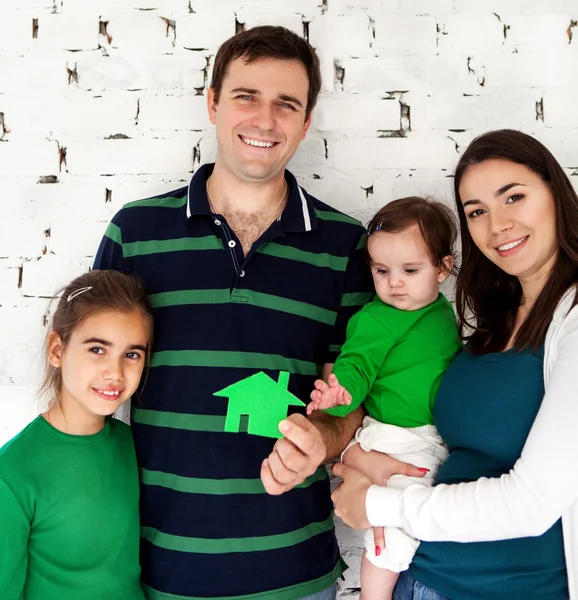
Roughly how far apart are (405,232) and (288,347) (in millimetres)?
475

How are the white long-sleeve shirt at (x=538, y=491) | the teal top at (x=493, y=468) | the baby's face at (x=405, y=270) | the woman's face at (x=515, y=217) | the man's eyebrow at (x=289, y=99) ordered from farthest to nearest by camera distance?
the man's eyebrow at (x=289, y=99) < the baby's face at (x=405, y=270) < the woman's face at (x=515, y=217) < the teal top at (x=493, y=468) < the white long-sleeve shirt at (x=538, y=491)

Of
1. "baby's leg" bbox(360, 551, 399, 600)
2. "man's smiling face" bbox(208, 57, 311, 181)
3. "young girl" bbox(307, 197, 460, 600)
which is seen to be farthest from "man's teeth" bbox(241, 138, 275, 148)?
"baby's leg" bbox(360, 551, 399, 600)

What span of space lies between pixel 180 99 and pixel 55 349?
0.95m

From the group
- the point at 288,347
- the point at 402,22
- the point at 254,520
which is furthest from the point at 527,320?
the point at 402,22

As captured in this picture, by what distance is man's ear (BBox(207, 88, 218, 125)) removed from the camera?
1.85 metres

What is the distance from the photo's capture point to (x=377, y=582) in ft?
5.03

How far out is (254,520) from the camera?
160 centimetres

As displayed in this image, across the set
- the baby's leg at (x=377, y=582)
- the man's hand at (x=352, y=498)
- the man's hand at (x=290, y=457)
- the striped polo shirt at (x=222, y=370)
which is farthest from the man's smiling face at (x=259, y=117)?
the baby's leg at (x=377, y=582)

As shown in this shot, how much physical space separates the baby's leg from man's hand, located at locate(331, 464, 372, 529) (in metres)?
0.15

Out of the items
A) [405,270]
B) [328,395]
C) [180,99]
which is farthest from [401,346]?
[180,99]

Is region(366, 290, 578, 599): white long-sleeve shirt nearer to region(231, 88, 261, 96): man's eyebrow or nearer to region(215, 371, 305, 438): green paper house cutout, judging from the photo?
region(215, 371, 305, 438): green paper house cutout

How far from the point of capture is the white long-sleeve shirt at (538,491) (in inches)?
47.7

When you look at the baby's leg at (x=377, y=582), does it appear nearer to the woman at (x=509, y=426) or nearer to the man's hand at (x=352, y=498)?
the woman at (x=509, y=426)

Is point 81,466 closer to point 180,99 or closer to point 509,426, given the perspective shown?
point 509,426
